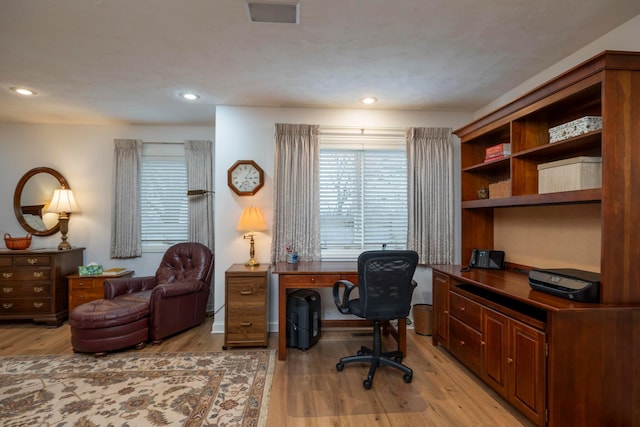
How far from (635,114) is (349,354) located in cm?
280

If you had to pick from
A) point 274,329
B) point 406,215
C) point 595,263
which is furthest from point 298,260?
point 595,263

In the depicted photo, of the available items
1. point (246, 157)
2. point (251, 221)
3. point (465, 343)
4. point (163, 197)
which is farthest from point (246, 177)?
point (465, 343)

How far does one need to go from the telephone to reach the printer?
851 millimetres

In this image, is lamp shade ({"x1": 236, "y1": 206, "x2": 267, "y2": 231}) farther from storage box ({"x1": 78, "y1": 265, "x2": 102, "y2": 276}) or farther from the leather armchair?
storage box ({"x1": 78, "y1": 265, "x2": 102, "y2": 276})

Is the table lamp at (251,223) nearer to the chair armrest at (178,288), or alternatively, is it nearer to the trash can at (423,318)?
the chair armrest at (178,288)

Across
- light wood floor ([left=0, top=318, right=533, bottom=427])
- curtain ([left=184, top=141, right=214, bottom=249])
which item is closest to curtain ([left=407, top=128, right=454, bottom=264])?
light wood floor ([left=0, top=318, right=533, bottom=427])

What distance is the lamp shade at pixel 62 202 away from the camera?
396 cm

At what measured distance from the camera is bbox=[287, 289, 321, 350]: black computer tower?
306 centimetres

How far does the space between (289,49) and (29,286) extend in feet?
13.9

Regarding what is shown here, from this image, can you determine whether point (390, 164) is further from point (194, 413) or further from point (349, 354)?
point (194, 413)

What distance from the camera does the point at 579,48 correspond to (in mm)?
2281

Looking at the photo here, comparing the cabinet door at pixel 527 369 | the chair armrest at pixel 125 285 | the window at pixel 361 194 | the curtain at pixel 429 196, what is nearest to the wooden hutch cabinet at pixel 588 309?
the cabinet door at pixel 527 369

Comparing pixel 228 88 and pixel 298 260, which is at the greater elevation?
pixel 228 88

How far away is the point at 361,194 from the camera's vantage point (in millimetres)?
3668
